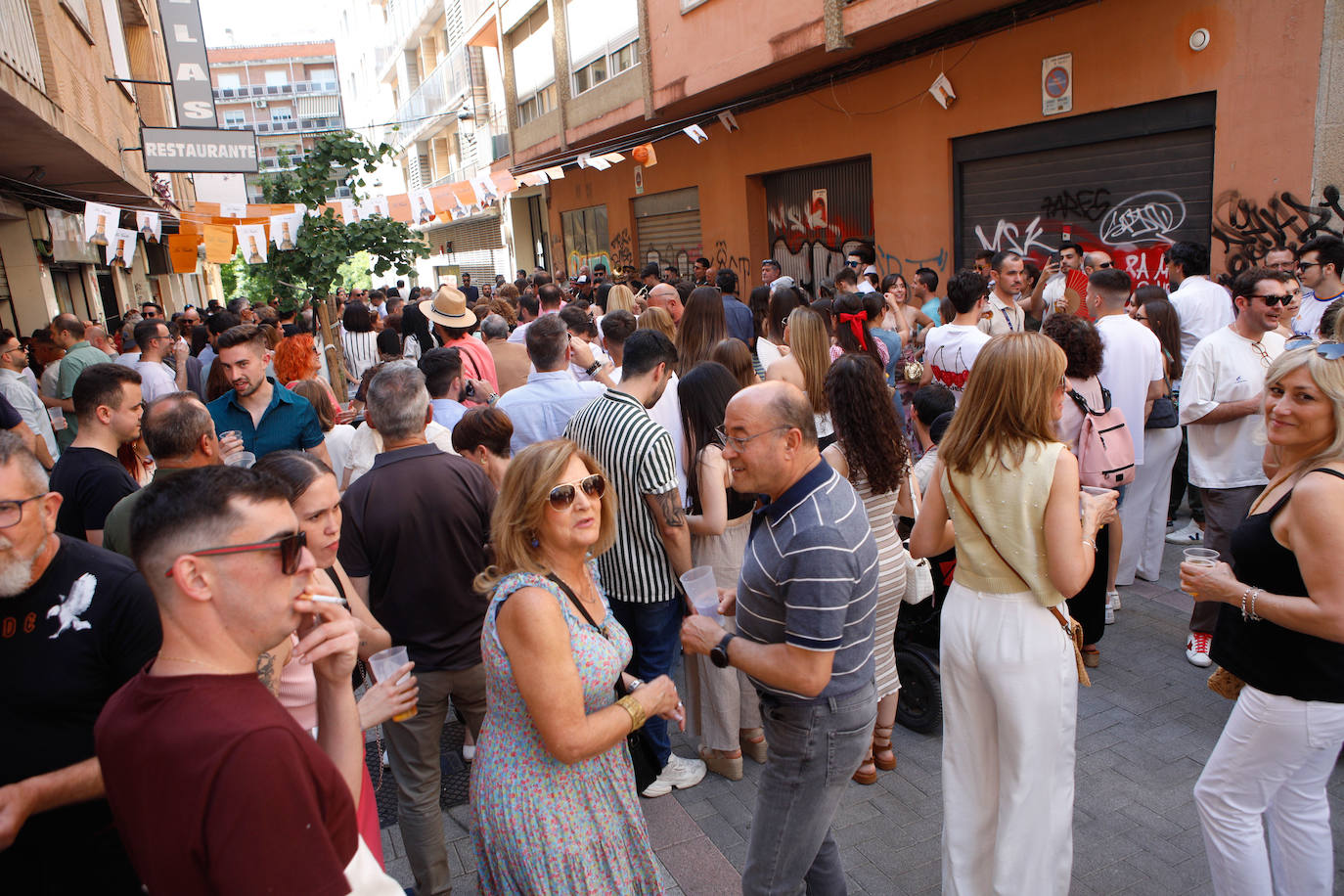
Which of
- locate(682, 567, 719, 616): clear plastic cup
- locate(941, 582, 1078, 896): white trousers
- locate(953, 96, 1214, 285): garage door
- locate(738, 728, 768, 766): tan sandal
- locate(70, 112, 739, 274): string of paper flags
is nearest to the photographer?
locate(682, 567, 719, 616): clear plastic cup

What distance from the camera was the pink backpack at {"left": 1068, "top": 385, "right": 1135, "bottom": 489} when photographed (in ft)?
15.0

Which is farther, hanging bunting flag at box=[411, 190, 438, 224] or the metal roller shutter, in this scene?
the metal roller shutter

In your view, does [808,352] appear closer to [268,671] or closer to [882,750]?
[882,750]

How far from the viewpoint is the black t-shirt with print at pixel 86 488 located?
3475mm

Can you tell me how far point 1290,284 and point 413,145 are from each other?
1837 inches

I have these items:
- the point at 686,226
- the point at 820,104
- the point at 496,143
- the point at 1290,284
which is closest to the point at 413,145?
the point at 496,143

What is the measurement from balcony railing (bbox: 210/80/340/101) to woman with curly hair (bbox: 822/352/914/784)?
261ft

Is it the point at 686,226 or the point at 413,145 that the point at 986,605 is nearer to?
the point at 686,226

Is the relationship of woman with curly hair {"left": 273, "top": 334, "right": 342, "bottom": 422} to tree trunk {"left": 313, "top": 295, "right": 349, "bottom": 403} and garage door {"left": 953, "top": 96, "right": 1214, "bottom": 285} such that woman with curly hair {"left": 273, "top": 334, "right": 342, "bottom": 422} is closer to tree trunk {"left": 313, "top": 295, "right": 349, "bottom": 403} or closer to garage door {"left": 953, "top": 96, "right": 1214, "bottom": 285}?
tree trunk {"left": 313, "top": 295, "right": 349, "bottom": 403}

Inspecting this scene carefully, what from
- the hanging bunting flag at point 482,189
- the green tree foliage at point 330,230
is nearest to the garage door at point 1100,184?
the green tree foliage at point 330,230

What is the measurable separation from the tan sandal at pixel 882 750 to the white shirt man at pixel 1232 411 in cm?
196

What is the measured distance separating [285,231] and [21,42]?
409cm

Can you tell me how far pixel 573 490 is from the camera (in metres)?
2.33

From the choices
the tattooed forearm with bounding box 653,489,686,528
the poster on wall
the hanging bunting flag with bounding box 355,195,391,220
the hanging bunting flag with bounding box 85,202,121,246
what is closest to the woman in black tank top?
the tattooed forearm with bounding box 653,489,686,528
